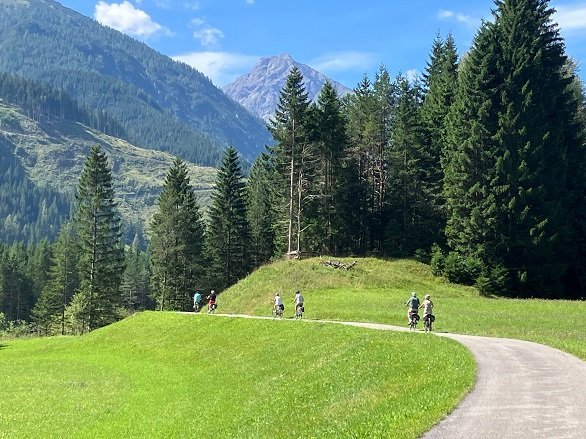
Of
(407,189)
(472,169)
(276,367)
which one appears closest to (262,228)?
(407,189)

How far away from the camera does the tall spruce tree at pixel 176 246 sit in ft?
263

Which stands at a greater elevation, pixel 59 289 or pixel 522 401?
pixel 522 401

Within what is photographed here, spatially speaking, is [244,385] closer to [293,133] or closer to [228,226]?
[293,133]

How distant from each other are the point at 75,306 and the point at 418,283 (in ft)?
171

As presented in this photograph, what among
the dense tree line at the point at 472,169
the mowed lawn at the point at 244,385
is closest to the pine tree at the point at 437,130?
the dense tree line at the point at 472,169

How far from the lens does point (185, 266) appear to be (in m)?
82.3

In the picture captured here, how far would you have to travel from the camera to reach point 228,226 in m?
84.0

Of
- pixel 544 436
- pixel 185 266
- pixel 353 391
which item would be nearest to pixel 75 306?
pixel 185 266

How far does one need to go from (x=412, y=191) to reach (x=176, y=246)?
35.0 m

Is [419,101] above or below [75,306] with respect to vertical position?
above

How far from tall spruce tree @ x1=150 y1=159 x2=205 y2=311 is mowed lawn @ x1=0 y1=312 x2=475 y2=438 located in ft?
129

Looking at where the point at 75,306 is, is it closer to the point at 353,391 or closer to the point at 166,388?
the point at 166,388

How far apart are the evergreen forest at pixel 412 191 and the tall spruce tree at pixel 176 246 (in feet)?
0.76

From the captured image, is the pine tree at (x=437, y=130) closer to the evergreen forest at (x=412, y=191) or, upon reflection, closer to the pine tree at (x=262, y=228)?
the evergreen forest at (x=412, y=191)
